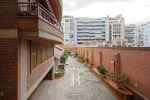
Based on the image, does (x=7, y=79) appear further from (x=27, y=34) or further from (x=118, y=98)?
(x=118, y=98)

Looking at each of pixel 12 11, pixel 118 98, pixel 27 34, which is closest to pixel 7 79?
pixel 27 34

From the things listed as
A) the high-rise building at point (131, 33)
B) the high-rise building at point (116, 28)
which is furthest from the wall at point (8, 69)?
the high-rise building at point (131, 33)

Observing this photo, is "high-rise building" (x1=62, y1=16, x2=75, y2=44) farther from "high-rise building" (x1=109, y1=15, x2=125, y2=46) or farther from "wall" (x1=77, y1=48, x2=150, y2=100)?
"wall" (x1=77, y1=48, x2=150, y2=100)

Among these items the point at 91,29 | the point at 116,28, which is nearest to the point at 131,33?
the point at 116,28

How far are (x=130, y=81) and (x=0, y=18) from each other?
7089mm

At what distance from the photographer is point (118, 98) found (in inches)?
453

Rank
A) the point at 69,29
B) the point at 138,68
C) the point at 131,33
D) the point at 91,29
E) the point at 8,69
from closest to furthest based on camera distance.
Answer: the point at 8,69 < the point at 138,68 < the point at 91,29 < the point at 69,29 < the point at 131,33

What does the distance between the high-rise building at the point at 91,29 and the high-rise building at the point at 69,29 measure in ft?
7.61

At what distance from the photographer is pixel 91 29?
112125mm

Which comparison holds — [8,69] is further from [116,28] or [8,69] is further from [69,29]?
[69,29]

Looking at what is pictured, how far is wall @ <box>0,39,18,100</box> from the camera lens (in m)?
6.42

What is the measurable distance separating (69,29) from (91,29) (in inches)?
424

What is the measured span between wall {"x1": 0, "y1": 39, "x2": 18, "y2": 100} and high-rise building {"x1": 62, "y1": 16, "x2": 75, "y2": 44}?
103552 mm

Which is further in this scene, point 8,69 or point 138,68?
point 138,68
